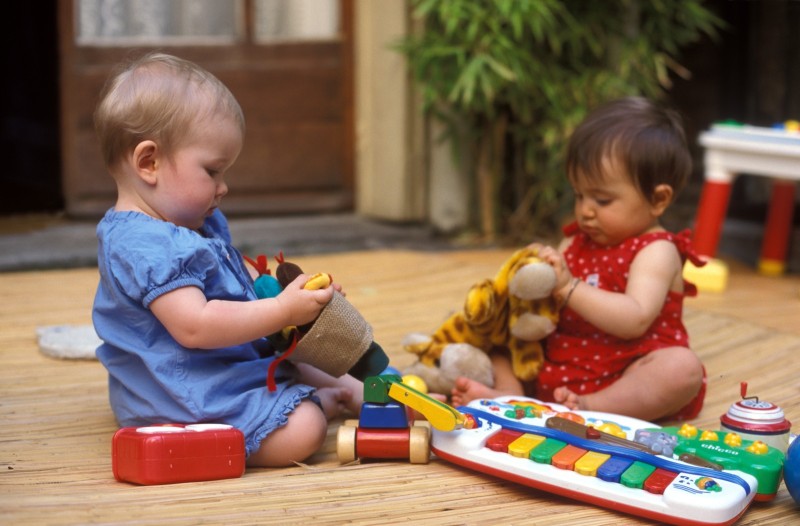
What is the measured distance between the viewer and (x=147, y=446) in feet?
4.78

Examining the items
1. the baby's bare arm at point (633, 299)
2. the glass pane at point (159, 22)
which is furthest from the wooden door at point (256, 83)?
the baby's bare arm at point (633, 299)

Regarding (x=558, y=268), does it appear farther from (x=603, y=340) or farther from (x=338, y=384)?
(x=338, y=384)

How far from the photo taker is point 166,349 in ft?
5.14

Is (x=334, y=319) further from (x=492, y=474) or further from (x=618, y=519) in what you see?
(x=618, y=519)

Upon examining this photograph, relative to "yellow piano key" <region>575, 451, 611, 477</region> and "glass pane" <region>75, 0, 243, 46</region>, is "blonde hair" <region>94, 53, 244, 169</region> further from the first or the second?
"glass pane" <region>75, 0, 243, 46</region>

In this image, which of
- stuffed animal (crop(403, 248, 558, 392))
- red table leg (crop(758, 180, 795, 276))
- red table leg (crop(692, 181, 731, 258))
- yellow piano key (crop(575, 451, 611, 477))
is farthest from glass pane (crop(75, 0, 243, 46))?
yellow piano key (crop(575, 451, 611, 477))

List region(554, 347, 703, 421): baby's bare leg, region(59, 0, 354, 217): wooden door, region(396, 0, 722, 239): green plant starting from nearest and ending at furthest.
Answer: region(554, 347, 703, 421): baby's bare leg
region(396, 0, 722, 239): green plant
region(59, 0, 354, 217): wooden door

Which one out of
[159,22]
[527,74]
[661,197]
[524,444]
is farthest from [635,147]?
[159,22]

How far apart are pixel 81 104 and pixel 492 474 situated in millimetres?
2378

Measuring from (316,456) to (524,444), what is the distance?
336mm

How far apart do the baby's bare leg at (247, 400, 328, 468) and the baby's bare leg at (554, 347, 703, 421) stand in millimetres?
464

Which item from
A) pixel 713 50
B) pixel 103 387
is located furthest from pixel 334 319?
pixel 713 50

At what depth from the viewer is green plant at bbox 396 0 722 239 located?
3.16 meters

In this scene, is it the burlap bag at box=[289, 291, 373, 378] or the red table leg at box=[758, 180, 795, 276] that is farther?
the red table leg at box=[758, 180, 795, 276]
